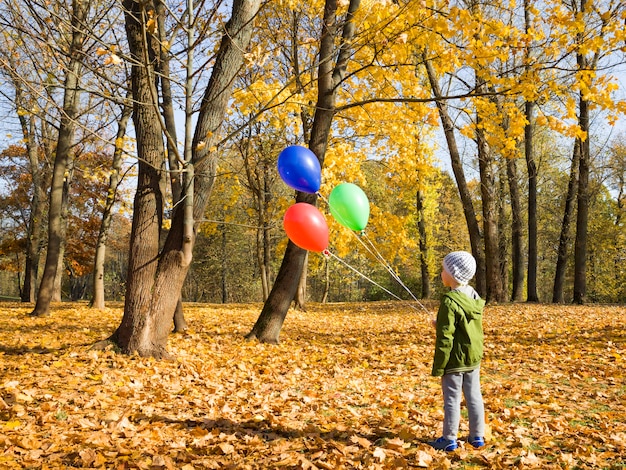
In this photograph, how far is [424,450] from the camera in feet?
12.0

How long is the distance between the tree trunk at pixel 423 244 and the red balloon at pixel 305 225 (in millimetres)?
21486

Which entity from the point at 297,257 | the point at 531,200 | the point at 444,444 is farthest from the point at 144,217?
the point at 531,200

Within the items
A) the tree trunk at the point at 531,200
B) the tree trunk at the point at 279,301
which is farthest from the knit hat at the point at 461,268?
the tree trunk at the point at 531,200

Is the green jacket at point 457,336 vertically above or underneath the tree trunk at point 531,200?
underneath

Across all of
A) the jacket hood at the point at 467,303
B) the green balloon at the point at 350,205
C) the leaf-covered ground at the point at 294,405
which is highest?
the green balloon at the point at 350,205

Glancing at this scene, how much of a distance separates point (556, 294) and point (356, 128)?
10.5 metres

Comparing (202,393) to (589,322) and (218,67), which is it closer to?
(218,67)

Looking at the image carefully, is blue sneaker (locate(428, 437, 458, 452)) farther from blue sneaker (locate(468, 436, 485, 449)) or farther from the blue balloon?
the blue balloon

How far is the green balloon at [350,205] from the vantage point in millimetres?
5121

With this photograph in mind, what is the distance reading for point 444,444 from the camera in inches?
146

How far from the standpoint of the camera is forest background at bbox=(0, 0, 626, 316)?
742 centimetres

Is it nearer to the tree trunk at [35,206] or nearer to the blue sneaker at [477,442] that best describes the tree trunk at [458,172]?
the blue sneaker at [477,442]

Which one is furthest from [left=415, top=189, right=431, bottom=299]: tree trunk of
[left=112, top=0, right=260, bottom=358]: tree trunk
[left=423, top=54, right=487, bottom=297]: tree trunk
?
[left=112, top=0, right=260, bottom=358]: tree trunk

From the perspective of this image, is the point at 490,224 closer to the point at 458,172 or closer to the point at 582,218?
the point at 458,172
